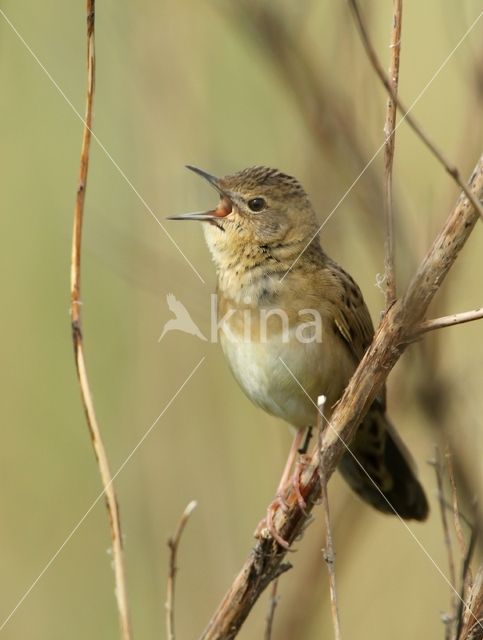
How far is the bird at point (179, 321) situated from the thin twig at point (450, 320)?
1987mm

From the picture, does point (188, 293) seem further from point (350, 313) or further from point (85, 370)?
point (85, 370)

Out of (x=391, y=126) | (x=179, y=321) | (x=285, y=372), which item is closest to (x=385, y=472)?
(x=285, y=372)

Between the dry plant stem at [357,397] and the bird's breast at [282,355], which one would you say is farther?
the bird's breast at [282,355]

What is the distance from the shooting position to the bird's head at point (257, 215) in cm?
404

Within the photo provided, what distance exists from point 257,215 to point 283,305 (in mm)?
445

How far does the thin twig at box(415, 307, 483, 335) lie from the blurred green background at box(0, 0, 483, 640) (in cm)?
79

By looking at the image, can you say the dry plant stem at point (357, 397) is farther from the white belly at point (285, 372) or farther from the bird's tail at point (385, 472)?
the bird's tail at point (385, 472)

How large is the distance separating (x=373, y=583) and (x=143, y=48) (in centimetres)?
277

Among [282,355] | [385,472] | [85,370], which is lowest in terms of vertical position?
[85,370]

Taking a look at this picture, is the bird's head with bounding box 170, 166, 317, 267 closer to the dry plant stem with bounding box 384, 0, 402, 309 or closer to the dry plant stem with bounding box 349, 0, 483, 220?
the dry plant stem with bounding box 384, 0, 402, 309

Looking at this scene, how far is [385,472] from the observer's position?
441 cm

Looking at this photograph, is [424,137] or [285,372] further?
[285,372]

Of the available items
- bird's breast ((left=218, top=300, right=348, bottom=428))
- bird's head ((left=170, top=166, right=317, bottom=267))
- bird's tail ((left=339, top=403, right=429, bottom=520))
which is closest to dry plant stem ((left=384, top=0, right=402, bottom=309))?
bird's breast ((left=218, top=300, right=348, bottom=428))

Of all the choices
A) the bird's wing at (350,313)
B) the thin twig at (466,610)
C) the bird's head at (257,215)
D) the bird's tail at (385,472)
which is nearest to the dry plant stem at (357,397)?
the thin twig at (466,610)
